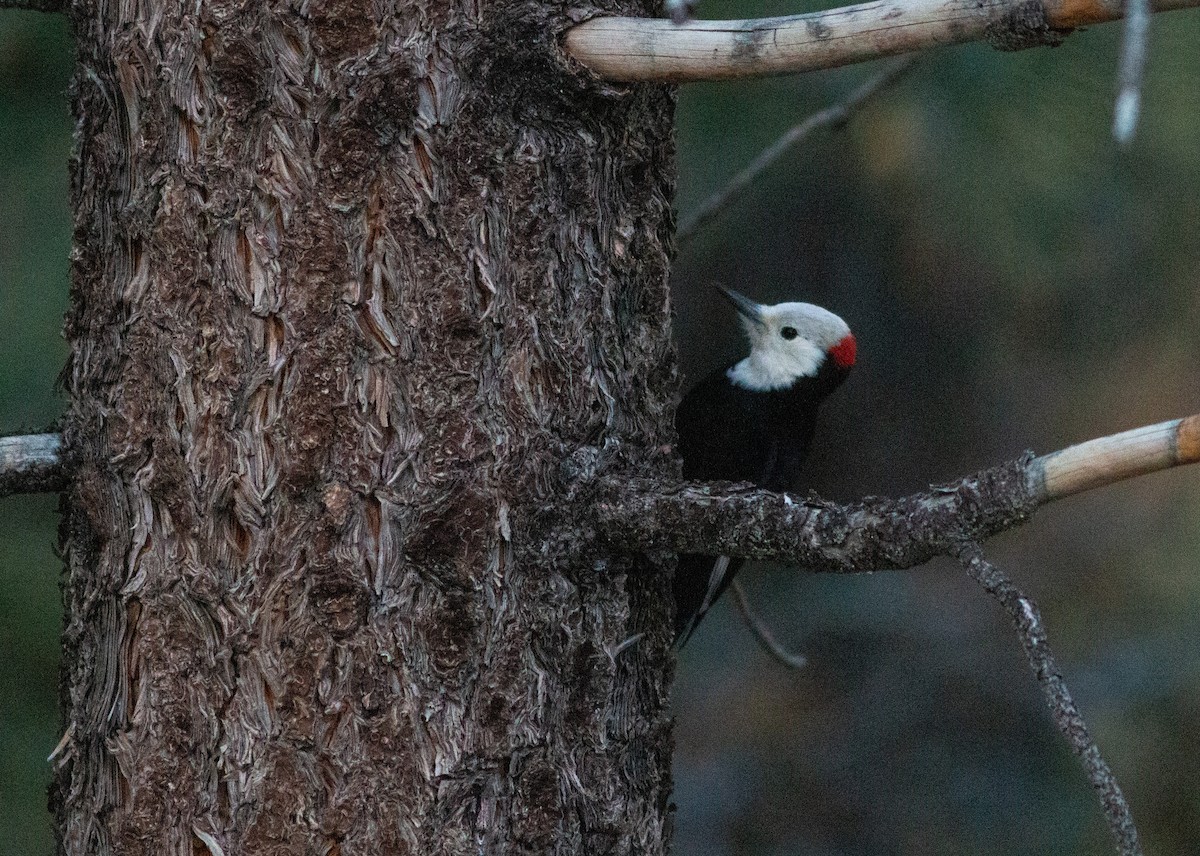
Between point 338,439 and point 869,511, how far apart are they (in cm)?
60

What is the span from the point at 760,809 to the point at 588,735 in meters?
2.67

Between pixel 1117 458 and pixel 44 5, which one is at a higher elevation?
pixel 44 5

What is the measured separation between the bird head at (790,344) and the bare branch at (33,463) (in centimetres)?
174

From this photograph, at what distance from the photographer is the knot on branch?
1.16 m

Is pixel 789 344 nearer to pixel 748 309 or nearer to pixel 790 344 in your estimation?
pixel 790 344

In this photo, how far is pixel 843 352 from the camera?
310 cm

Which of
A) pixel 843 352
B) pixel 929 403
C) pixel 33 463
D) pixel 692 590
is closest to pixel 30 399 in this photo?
pixel 33 463

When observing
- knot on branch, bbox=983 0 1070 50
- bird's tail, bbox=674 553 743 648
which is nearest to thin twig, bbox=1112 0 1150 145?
knot on branch, bbox=983 0 1070 50

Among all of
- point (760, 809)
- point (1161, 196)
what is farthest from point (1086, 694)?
point (1161, 196)

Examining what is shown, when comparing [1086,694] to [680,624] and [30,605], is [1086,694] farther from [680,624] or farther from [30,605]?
[30,605]

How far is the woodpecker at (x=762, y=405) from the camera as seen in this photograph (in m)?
2.92

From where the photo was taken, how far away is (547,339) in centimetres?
158

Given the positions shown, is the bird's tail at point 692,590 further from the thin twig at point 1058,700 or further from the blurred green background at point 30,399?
the thin twig at point 1058,700

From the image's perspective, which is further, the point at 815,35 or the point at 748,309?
the point at 748,309
